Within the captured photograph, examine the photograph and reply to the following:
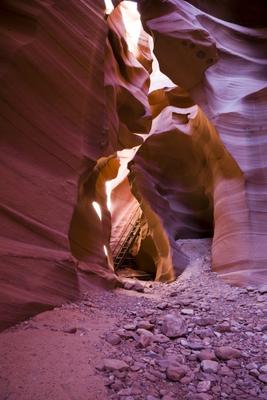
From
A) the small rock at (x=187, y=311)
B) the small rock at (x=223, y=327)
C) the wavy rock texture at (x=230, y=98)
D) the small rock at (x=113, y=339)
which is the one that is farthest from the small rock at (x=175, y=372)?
the wavy rock texture at (x=230, y=98)

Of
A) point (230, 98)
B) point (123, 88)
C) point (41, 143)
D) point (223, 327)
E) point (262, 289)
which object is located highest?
point (41, 143)

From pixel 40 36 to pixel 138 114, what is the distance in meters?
4.59

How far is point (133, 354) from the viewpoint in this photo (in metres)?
2.88

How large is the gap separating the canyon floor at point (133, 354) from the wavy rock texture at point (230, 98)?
2259 mm

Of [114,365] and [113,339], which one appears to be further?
[113,339]

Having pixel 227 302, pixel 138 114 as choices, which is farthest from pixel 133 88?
pixel 227 302

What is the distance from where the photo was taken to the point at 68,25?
16.0ft

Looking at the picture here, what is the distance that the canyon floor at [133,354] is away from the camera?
2.33 m

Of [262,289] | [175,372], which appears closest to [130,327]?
[175,372]

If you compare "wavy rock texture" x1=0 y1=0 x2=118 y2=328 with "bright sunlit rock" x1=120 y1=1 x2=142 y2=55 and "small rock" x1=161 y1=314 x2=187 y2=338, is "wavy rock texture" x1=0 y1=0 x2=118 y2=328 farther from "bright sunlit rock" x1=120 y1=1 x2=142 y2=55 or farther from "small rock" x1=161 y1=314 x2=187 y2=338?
"bright sunlit rock" x1=120 y1=1 x2=142 y2=55

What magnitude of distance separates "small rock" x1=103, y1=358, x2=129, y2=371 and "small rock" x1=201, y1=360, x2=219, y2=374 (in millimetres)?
598

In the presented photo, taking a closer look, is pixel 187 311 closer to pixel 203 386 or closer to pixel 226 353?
pixel 226 353

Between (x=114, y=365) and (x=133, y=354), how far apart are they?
324 millimetres

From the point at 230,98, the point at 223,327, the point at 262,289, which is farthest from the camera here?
the point at 230,98
